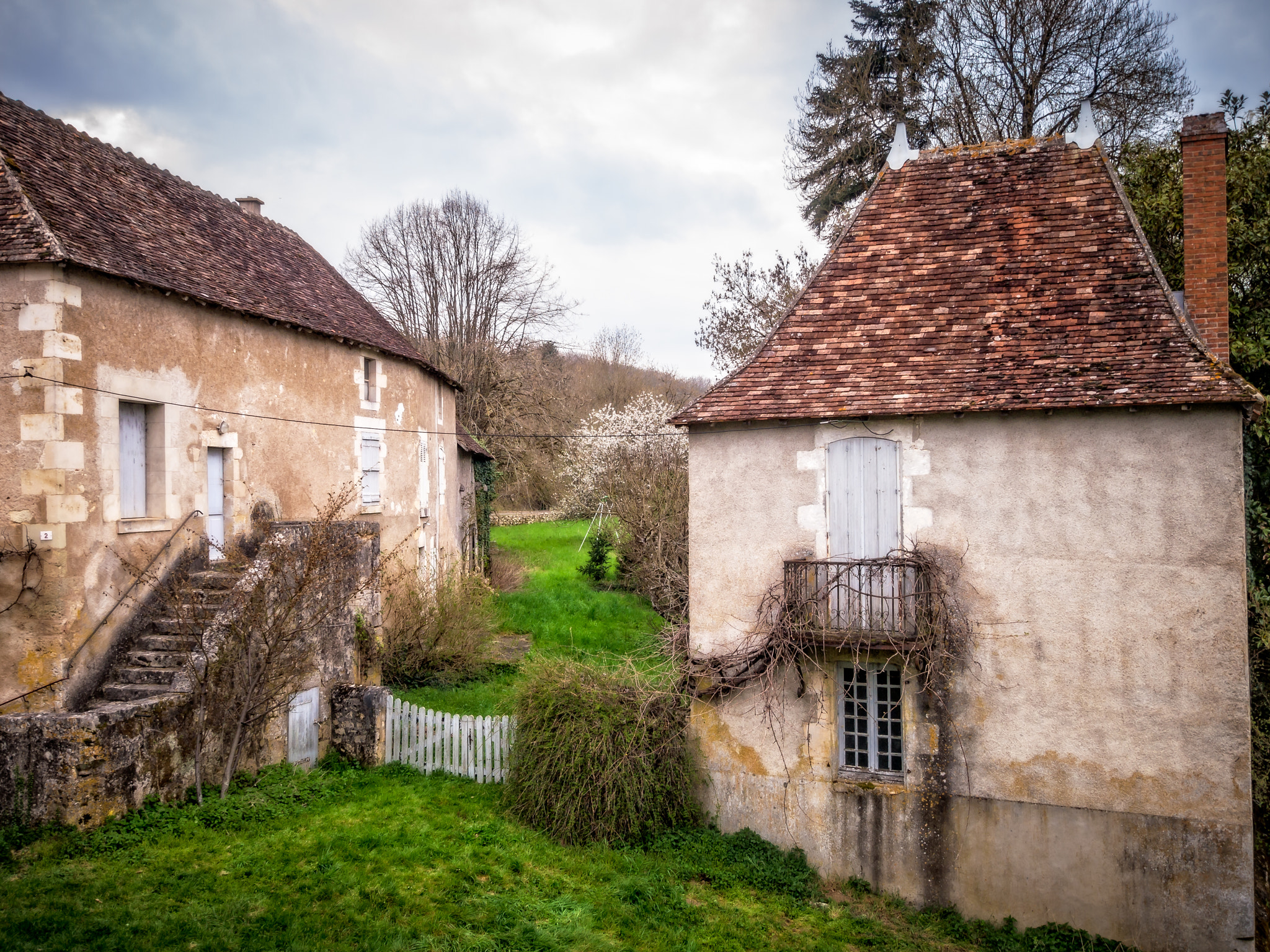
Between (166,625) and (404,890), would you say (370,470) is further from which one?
(404,890)

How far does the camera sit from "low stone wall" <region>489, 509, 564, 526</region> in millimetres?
36156

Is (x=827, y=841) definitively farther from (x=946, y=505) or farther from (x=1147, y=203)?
(x=1147, y=203)

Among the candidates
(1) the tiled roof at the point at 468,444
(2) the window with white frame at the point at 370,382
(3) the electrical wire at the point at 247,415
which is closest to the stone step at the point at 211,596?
(3) the electrical wire at the point at 247,415

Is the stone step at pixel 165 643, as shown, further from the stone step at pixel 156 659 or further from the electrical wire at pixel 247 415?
the electrical wire at pixel 247 415

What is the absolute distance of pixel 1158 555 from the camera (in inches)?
331

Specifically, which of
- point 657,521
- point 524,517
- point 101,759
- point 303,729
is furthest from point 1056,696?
point 524,517

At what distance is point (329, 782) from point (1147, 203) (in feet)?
53.1

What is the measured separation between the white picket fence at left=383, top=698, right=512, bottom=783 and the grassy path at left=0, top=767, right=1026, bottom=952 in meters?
1.24

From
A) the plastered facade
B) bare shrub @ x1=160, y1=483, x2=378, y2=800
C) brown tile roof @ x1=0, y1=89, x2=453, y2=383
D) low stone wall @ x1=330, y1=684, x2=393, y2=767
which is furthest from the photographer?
low stone wall @ x1=330, y1=684, x2=393, y2=767

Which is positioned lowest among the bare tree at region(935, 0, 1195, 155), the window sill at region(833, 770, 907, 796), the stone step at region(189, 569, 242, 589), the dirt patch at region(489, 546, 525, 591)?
the window sill at region(833, 770, 907, 796)

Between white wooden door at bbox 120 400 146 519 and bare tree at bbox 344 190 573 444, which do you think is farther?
bare tree at bbox 344 190 573 444

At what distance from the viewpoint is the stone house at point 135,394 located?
377 inches

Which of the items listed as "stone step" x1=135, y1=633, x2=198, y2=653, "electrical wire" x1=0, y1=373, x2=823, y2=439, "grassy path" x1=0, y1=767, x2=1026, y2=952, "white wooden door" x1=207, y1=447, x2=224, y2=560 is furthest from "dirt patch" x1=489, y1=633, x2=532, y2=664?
"stone step" x1=135, y1=633, x2=198, y2=653

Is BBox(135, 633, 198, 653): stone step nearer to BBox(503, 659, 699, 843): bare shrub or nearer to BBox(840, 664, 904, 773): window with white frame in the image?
BBox(503, 659, 699, 843): bare shrub
